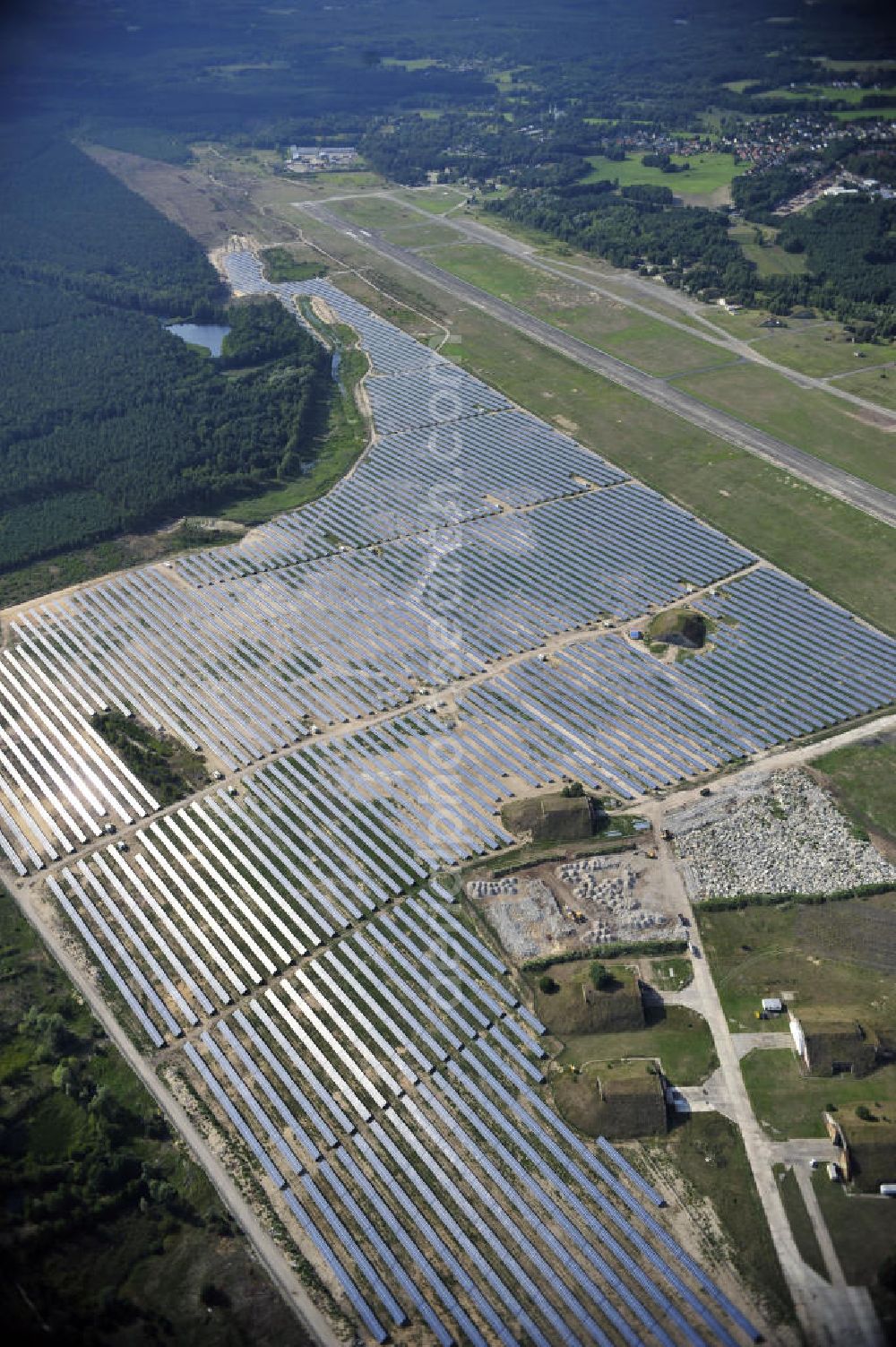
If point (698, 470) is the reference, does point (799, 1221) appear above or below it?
below

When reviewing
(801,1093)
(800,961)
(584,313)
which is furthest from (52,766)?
(584,313)

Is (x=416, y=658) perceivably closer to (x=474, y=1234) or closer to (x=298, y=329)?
(x=474, y=1234)

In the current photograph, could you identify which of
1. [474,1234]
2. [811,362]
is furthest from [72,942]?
[811,362]

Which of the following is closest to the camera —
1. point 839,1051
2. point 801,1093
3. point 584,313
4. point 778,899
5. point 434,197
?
point 801,1093

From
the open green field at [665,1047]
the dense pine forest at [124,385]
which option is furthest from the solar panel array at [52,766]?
the open green field at [665,1047]

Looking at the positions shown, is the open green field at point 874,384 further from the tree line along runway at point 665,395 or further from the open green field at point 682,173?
the open green field at point 682,173

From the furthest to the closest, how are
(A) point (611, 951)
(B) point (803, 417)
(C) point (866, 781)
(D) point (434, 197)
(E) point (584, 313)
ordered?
(D) point (434, 197) < (E) point (584, 313) < (B) point (803, 417) < (C) point (866, 781) < (A) point (611, 951)

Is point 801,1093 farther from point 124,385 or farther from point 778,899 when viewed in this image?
point 124,385
